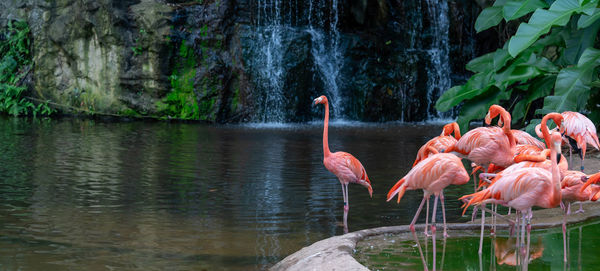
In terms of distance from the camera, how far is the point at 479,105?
8.36 m

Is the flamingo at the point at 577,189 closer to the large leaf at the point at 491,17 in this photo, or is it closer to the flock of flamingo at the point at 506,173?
the flock of flamingo at the point at 506,173

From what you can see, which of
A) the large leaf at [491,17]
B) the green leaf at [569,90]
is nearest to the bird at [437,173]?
the green leaf at [569,90]

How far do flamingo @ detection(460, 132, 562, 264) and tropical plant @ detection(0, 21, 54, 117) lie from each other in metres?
14.3

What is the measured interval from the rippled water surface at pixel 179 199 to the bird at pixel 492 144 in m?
0.90

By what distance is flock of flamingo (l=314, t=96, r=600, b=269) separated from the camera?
4.04 metres

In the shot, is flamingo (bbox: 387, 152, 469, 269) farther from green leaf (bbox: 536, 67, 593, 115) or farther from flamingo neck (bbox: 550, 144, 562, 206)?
green leaf (bbox: 536, 67, 593, 115)

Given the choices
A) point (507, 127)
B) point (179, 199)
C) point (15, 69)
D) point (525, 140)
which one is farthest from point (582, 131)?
point (15, 69)

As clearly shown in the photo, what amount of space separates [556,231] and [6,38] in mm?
15866

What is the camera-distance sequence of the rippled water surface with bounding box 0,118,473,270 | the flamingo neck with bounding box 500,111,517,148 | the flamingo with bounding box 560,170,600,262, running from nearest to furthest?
the flamingo with bounding box 560,170,600,262 → the rippled water surface with bounding box 0,118,473,270 → the flamingo neck with bounding box 500,111,517,148

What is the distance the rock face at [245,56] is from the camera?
15633 millimetres

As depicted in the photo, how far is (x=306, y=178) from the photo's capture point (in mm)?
7969

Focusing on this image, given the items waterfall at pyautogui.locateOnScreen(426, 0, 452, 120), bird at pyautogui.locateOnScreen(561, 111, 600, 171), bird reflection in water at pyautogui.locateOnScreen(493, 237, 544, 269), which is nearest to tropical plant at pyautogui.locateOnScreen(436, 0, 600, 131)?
bird at pyautogui.locateOnScreen(561, 111, 600, 171)

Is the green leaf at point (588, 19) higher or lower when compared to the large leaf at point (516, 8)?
lower

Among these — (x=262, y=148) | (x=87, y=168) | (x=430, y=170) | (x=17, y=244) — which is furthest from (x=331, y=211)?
(x=262, y=148)
